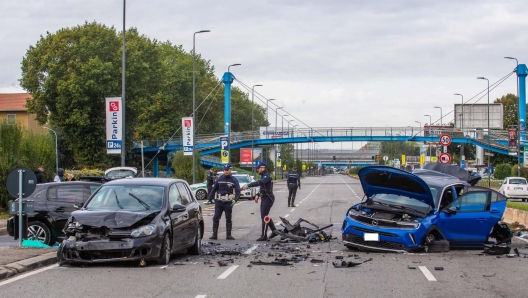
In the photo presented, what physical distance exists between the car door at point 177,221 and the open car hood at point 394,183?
12.7 feet

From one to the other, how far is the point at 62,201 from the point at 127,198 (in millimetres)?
3242

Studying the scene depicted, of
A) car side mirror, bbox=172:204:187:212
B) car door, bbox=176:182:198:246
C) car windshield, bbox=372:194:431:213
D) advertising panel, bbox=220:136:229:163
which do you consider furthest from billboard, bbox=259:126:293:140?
car side mirror, bbox=172:204:187:212

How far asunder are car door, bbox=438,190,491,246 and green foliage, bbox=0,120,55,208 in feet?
56.9

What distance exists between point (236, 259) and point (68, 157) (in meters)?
68.5

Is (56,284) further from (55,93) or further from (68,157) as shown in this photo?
(68,157)

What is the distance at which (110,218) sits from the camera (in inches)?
457

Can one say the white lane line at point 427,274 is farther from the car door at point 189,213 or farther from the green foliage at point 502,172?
the green foliage at point 502,172

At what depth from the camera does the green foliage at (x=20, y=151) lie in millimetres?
26427

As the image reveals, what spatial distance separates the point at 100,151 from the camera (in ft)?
210

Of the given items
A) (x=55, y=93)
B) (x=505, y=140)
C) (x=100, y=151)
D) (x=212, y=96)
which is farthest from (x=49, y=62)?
(x=505, y=140)

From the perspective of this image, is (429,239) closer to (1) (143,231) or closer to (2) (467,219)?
(2) (467,219)

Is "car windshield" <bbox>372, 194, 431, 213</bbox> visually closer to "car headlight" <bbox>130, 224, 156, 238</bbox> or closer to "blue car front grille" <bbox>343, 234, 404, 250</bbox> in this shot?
"blue car front grille" <bbox>343, 234, 404, 250</bbox>

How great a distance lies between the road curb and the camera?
10805 mm

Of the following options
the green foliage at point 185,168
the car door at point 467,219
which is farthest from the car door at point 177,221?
the green foliage at point 185,168
